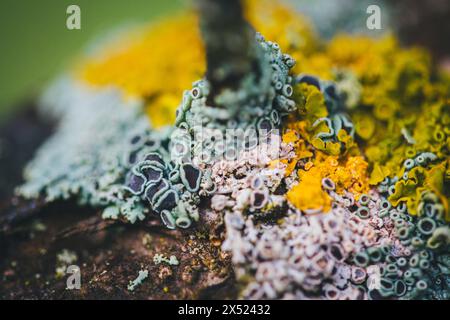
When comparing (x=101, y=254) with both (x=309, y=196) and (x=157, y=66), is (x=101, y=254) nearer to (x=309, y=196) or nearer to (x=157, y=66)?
(x=309, y=196)

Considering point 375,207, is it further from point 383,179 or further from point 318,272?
point 318,272

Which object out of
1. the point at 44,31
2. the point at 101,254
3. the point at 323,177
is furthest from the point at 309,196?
the point at 44,31

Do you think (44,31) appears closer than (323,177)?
No

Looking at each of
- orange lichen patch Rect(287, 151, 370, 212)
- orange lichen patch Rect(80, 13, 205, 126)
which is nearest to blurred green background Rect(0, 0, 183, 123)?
orange lichen patch Rect(80, 13, 205, 126)
